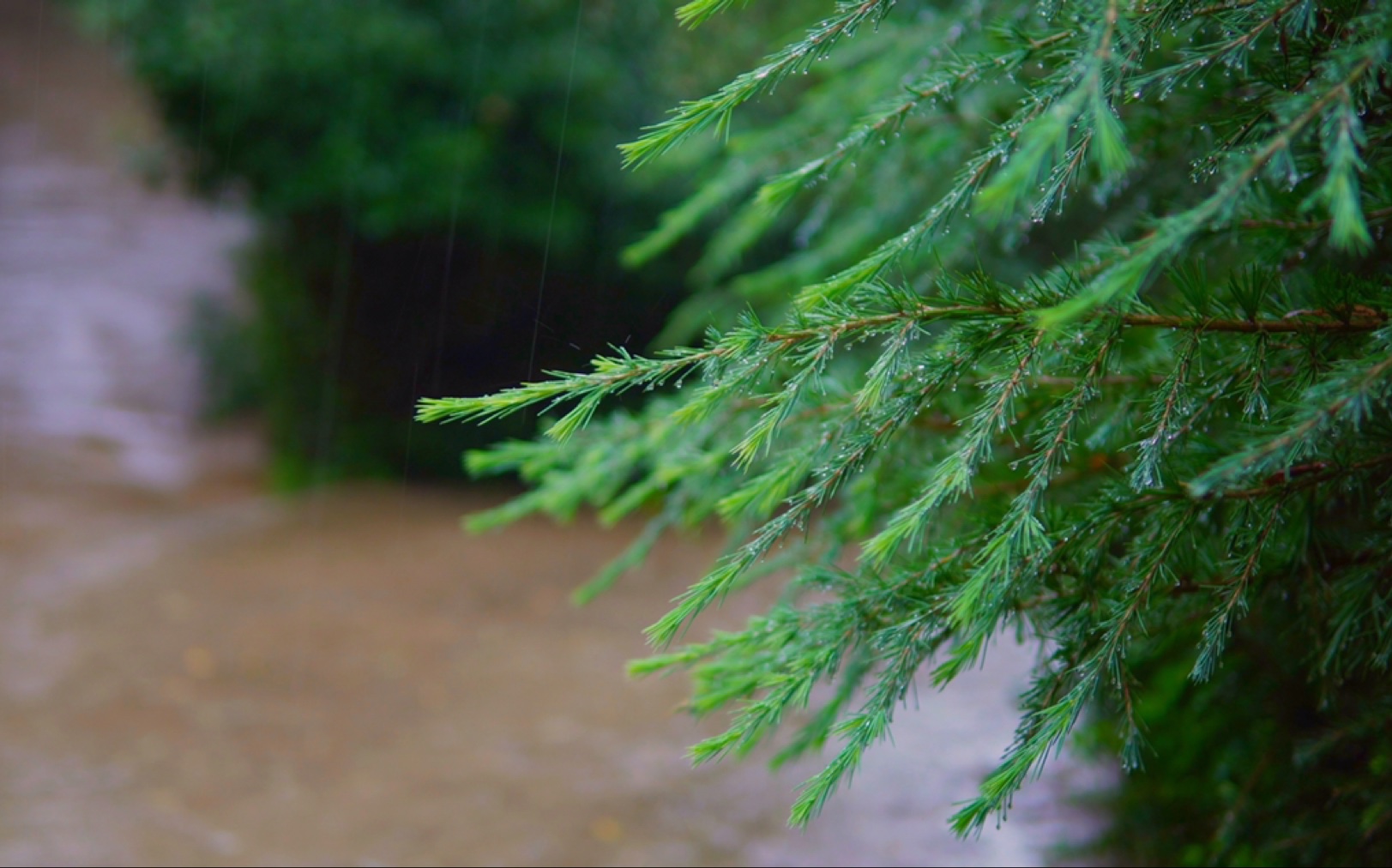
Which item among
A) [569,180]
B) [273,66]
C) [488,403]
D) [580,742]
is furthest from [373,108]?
[488,403]

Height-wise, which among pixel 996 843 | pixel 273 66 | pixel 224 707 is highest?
pixel 273 66

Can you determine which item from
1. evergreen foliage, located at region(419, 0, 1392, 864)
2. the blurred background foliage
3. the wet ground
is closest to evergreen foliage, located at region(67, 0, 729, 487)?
the blurred background foliage

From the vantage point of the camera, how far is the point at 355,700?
5.37 m

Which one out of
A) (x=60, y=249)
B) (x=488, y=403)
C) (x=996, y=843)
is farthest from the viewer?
(x=60, y=249)

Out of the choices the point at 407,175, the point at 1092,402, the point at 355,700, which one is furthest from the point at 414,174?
the point at 1092,402

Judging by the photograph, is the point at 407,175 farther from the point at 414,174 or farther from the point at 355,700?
the point at 355,700

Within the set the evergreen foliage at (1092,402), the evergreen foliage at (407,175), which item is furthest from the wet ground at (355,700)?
the evergreen foliage at (1092,402)

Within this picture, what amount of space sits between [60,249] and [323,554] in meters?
9.59

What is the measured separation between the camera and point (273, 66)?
7.12m

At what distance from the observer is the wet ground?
154 inches

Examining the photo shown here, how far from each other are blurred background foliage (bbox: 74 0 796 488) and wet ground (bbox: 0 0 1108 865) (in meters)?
1.03

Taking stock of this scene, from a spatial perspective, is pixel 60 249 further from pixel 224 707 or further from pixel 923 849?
pixel 923 849

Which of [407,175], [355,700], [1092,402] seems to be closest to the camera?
[1092,402]

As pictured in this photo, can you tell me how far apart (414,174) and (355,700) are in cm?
378
